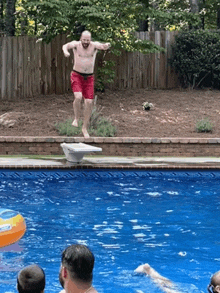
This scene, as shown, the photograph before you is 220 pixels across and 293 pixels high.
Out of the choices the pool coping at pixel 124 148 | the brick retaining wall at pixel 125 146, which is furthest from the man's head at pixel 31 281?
the brick retaining wall at pixel 125 146

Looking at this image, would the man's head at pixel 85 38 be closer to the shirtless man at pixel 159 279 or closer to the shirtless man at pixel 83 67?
the shirtless man at pixel 83 67

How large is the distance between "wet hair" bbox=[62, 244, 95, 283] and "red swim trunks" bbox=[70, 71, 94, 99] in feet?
28.9

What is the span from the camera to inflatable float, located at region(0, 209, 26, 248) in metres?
5.35

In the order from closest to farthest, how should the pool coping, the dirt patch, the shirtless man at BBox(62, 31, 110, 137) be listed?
the shirtless man at BBox(62, 31, 110, 137), the pool coping, the dirt patch

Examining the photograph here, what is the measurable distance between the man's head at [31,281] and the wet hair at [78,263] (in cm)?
13

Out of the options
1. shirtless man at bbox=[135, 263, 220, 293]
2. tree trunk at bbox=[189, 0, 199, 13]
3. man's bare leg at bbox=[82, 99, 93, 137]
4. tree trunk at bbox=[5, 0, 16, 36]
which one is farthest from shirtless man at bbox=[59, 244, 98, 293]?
tree trunk at bbox=[189, 0, 199, 13]

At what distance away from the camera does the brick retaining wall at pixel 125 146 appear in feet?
39.3

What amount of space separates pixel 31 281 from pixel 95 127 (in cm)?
1066

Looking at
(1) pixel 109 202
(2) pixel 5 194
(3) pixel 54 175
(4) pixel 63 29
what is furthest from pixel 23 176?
(4) pixel 63 29

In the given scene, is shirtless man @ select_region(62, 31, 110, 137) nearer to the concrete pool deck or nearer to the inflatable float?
the concrete pool deck

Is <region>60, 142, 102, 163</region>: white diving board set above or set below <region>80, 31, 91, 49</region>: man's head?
below

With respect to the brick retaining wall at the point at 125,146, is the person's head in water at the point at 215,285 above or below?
above

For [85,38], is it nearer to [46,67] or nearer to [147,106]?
[147,106]

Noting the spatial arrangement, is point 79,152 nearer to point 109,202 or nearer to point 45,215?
point 109,202
